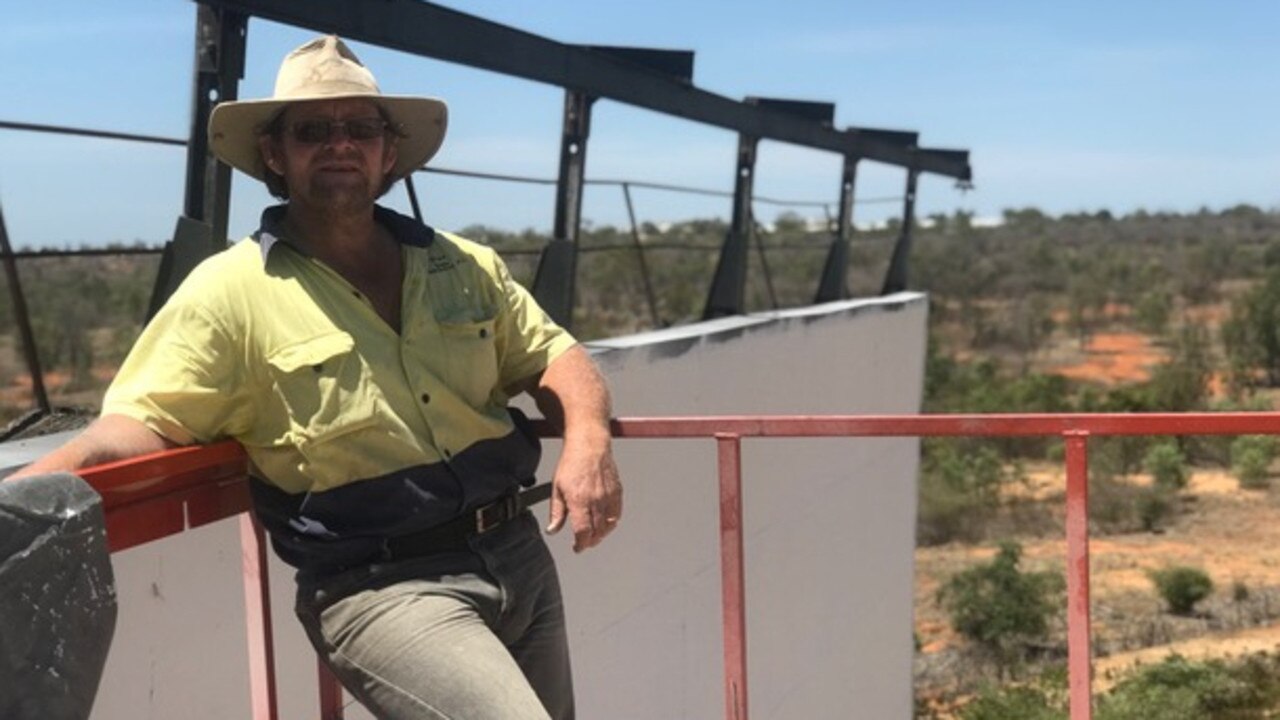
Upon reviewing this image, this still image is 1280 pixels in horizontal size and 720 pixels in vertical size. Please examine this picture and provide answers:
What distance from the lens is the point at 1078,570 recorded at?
2875 mm

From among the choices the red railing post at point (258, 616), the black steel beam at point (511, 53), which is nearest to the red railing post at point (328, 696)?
the red railing post at point (258, 616)

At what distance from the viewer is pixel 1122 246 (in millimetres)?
78000

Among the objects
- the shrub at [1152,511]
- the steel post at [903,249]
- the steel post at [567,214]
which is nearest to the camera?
the steel post at [567,214]

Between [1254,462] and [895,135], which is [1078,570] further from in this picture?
[1254,462]

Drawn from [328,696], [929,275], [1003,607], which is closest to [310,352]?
[328,696]

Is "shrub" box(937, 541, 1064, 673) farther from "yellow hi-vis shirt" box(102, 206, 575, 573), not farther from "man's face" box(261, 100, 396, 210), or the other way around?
"man's face" box(261, 100, 396, 210)

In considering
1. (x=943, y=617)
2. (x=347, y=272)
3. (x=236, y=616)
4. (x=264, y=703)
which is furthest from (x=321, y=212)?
(x=943, y=617)

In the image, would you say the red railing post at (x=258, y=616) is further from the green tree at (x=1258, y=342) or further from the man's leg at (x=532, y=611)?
the green tree at (x=1258, y=342)

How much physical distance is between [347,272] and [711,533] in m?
4.16

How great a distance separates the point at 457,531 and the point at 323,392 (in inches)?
14.2

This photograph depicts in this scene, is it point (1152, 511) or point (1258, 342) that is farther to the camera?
point (1258, 342)

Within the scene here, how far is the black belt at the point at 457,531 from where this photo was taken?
8.36 feet

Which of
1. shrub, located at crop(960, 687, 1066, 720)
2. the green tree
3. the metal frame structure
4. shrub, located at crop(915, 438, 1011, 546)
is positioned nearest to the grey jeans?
the metal frame structure

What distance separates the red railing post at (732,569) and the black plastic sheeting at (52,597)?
52.9 inches
